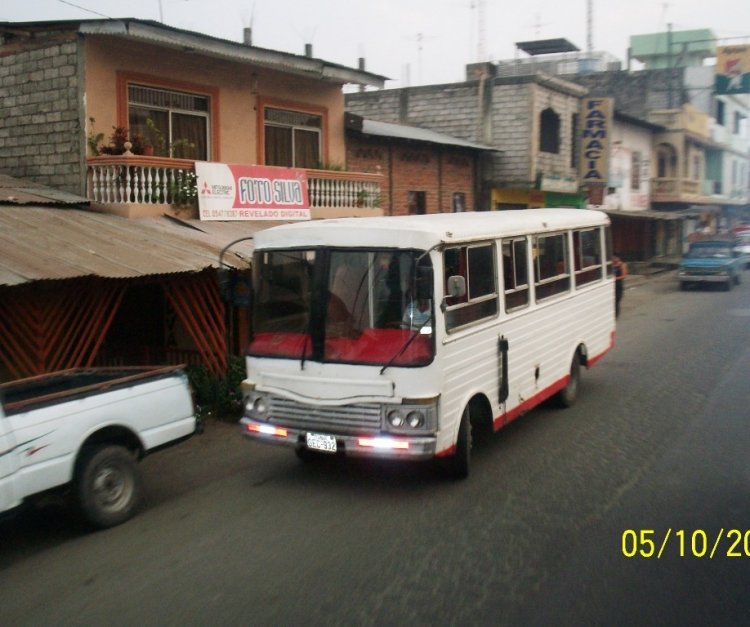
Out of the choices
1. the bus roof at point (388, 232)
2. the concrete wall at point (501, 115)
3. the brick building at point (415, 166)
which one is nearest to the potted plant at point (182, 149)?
the brick building at point (415, 166)

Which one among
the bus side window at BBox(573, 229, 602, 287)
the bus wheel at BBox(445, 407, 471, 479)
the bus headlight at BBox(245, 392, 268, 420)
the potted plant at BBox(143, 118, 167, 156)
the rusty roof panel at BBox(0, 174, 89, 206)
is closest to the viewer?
the bus wheel at BBox(445, 407, 471, 479)

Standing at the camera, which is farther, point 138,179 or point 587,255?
point 138,179

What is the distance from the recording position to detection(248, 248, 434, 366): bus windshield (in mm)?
7160

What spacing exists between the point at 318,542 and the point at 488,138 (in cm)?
2171

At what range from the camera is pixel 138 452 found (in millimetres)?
7312

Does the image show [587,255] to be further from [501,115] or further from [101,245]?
[501,115]

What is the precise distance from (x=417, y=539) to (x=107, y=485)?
272 cm

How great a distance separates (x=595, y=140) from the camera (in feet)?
93.6

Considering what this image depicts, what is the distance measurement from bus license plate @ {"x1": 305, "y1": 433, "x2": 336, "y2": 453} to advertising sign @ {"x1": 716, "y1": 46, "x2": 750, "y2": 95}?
4548 cm

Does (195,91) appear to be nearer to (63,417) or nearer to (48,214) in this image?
(48,214)

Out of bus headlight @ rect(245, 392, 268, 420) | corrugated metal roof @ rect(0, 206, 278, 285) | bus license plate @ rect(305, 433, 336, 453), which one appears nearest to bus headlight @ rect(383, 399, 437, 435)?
bus license plate @ rect(305, 433, 336, 453)

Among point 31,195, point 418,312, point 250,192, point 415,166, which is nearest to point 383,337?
point 418,312

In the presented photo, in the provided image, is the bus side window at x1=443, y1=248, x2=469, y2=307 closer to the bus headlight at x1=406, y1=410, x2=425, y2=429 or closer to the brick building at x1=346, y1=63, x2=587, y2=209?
the bus headlight at x1=406, y1=410, x2=425, y2=429

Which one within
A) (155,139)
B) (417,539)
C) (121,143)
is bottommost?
(417,539)
